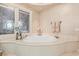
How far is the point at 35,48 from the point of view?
1.93 meters

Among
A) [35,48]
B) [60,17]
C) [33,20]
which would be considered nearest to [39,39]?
[35,48]

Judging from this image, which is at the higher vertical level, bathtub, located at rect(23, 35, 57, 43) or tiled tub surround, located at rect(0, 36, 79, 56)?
bathtub, located at rect(23, 35, 57, 43)

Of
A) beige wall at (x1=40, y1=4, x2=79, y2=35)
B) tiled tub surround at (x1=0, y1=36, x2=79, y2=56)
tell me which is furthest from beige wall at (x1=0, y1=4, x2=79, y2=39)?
tiled tub surround at (x1=0, y1=36, x2=79, y2=56)

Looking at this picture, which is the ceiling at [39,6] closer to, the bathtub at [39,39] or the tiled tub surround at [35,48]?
the bathtub at [39,39]

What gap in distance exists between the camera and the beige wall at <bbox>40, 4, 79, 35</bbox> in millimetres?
1974

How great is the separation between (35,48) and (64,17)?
2.01 feet

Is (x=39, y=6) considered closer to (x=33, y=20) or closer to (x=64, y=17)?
(x=33, y=20)

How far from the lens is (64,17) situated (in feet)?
6.53

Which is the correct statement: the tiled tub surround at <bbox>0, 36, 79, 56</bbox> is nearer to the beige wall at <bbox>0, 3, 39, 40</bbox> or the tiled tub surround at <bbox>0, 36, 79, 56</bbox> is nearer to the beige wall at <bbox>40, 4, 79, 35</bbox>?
the beige wall at <bbox>0, 3, 39, 40</bbox>

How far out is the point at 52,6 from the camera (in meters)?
1.98

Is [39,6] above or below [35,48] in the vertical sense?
above

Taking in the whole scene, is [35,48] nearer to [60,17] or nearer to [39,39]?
[39,39]

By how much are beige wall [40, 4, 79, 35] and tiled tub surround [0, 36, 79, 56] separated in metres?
0.19

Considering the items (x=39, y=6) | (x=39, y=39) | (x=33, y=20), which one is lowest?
(x=39, y=39)
